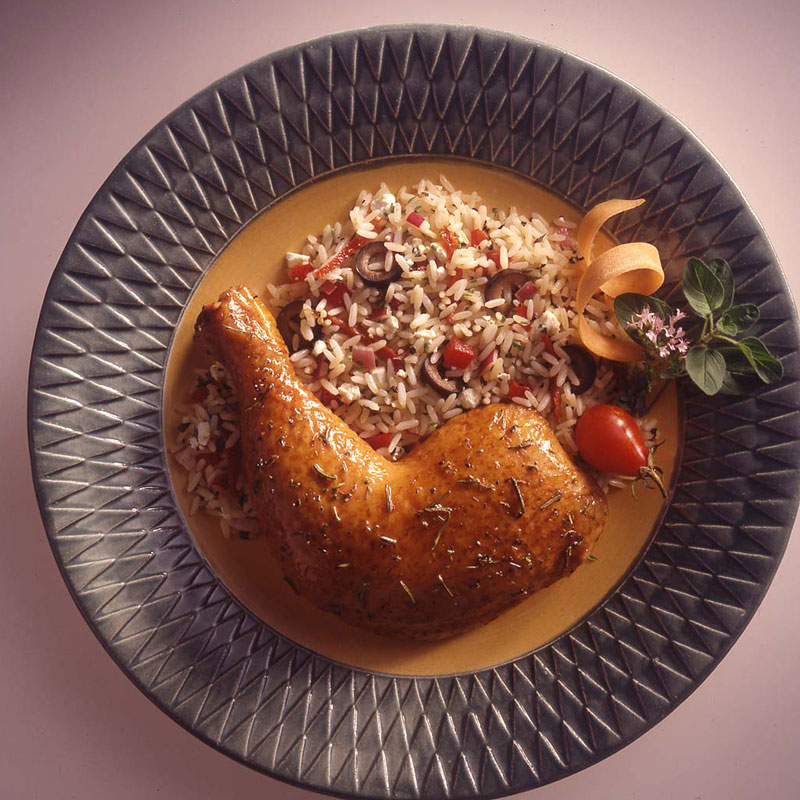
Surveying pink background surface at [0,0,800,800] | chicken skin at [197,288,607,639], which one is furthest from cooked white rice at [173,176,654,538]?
pink background surface at [0,0,800,800]

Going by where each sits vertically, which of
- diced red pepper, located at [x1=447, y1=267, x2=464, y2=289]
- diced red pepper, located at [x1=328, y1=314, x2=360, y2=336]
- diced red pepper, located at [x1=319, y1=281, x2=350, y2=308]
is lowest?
diced red pepper, located at [x1=328, y1=314, x2=360, y2=336]

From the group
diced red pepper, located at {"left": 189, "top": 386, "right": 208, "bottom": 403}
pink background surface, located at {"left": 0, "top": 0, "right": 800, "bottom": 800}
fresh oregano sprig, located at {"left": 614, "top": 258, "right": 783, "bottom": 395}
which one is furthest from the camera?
pink background surface, located at {"left": 0, "top": 0, "right": 800, "bottom": 800}

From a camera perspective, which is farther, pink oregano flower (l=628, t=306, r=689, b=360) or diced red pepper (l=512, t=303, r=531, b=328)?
diced red pepper (l=512, t=303, r=531, b=328)

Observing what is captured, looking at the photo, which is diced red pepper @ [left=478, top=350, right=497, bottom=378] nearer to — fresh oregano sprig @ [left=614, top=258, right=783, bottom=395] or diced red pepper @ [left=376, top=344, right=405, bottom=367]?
diced red pepper @ [left=376, top=344, right=405, bottom=367]

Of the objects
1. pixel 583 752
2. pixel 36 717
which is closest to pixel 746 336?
pixel 583 752

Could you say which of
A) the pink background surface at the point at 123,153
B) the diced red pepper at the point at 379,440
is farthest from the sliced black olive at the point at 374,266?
the pink background surface at the point at 123,153

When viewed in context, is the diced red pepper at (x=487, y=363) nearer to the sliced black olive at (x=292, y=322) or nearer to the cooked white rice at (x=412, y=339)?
the cooked white rice at (x=412, y=339)

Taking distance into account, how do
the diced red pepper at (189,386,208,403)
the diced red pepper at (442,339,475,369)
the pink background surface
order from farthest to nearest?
the pink background surface, the diced red pepper at (189,386,208,403), the diced red pepper at (442,339,475,369)

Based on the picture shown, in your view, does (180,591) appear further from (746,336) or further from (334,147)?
(746,336)
